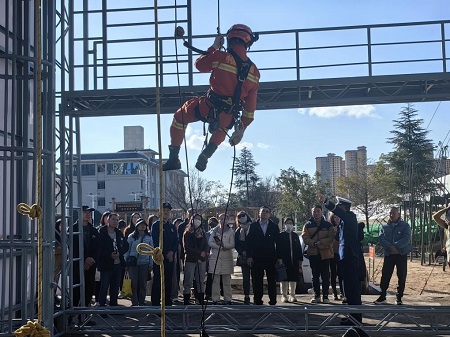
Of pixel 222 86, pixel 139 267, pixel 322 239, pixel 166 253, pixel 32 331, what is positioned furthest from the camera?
pixel 322 239

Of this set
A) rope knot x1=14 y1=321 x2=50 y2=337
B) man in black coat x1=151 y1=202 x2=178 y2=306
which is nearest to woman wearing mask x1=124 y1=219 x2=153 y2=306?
man in black coat x1=151 y1=202 x2=178 y2=306

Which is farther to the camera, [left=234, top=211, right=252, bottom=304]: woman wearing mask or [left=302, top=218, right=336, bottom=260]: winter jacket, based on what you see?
[left=302, top=218, right=336, bottom=260]: winter jacket

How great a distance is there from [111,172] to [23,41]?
39962 millimetres

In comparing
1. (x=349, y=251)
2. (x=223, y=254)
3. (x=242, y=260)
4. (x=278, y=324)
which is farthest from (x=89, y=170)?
(x=349, y=251)

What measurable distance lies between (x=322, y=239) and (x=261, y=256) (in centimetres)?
130

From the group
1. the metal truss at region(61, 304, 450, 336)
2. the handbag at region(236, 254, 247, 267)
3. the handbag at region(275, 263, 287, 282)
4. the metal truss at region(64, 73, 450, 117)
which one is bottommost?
the metal truss at region(61, 304, 450, 336)

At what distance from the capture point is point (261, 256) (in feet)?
32.8

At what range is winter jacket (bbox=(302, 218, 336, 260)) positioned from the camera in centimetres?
1060

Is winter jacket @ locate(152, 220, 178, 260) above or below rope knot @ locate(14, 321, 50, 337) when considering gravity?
above

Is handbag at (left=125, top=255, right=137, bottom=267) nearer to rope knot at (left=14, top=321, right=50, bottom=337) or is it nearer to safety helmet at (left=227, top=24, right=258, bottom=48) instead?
safety helmet at (left=227, top=24, right=258, bottom=48)

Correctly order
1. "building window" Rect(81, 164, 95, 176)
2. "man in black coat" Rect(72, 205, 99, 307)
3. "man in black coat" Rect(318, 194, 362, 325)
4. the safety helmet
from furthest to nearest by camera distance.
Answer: "building window" Rect(81, 164, 95, 176) → "man in black coat" Rect(72, 205, 99, 307) → "man in black coat" Rect(318, 194, 362, 325) → the safety helmet

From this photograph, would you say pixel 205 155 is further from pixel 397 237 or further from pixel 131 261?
pixel 397 237

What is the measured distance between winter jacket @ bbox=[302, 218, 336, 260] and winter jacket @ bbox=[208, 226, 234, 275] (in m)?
1.39

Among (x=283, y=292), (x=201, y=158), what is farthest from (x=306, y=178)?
(x=201, y=158)
